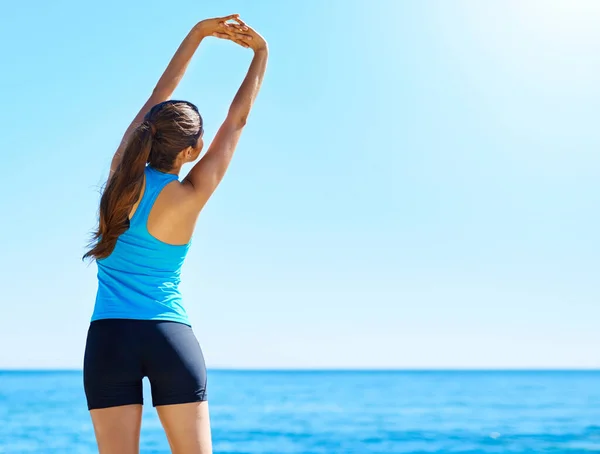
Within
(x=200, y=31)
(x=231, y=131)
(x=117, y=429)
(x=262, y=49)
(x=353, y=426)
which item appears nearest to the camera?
(x=117, y=429)

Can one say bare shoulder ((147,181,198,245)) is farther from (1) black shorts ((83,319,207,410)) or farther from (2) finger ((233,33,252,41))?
(2) finger ((233,33,252,41))

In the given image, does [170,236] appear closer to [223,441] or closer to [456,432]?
[223,441]

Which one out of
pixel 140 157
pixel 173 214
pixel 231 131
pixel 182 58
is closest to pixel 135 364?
pixel 173 214

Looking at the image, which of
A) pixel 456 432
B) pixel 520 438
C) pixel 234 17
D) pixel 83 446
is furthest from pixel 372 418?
pixel 234 17

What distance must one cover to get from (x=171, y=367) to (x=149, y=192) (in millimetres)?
481

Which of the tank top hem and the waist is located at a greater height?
the waist

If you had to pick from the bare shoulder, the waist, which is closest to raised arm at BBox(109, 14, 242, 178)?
the bare shoulder

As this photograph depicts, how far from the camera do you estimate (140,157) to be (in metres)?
2.02

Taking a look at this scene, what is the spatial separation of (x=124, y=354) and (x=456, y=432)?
16181 mm

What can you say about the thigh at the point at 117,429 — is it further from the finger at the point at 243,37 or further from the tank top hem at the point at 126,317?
the finger at the point at 243,37

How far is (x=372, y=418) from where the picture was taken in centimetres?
2045

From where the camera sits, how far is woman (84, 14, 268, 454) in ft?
6.45

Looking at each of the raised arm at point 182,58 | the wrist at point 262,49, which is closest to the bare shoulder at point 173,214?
the raised arm at point 182,58

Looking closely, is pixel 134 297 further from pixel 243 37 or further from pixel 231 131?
pixel 243 37
